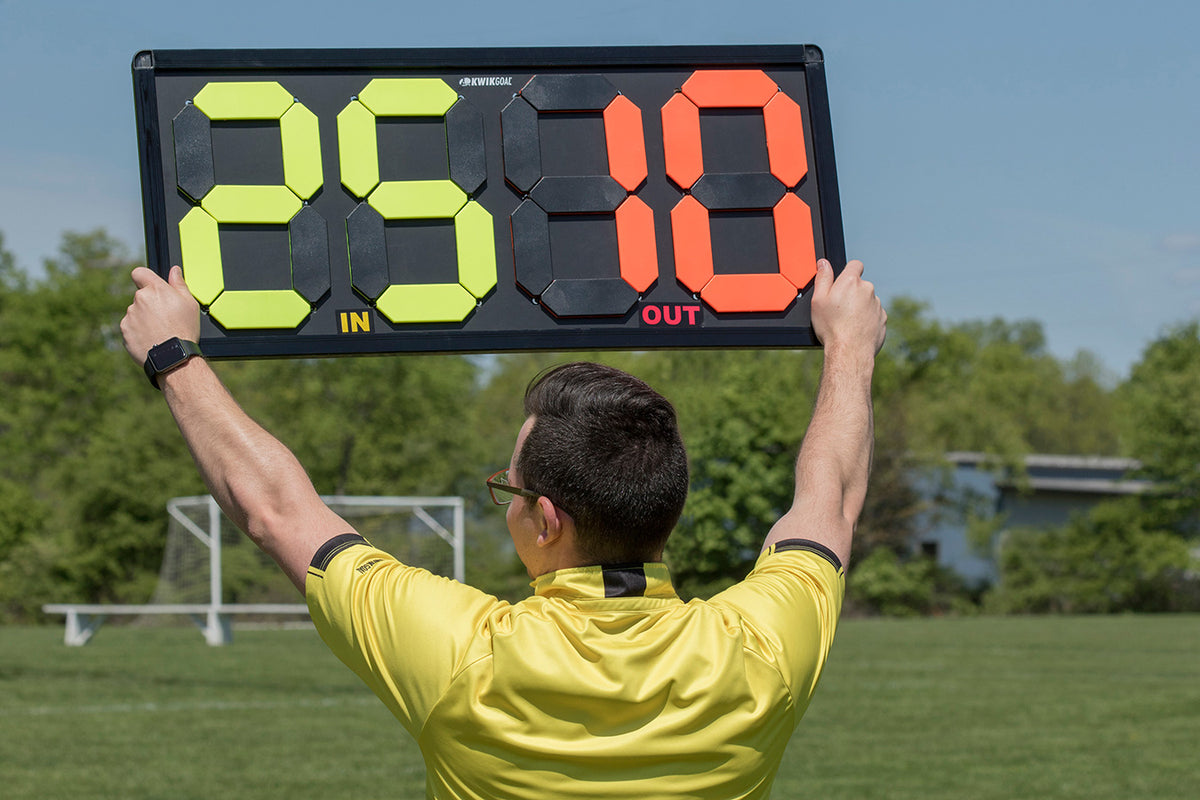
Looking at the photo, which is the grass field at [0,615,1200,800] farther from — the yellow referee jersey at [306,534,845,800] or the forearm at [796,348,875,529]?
the yellow referee jersey at [306,534,845,800]

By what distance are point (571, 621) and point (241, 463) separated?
0.70 metres

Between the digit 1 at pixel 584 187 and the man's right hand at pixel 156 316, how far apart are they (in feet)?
2.38

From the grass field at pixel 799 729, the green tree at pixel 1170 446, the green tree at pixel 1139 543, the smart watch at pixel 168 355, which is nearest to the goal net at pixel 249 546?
the grass field at pixel 799 729

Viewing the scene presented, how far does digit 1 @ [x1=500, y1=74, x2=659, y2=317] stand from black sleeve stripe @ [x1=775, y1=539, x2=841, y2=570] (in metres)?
0.68

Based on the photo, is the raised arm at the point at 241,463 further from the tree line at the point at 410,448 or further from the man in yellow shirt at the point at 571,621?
the tree line at the point at 410,448

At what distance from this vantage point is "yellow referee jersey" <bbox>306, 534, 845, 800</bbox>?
2.03 meters

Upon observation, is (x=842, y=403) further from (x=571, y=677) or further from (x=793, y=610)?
(x=571, y=677)

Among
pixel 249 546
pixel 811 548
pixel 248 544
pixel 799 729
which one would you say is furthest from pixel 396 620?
pixel 249 546

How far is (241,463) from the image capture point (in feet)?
7.57

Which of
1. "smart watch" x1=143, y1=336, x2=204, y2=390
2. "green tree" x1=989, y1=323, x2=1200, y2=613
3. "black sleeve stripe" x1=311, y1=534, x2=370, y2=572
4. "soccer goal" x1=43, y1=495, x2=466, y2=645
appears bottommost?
"green tree" x1=989, y1=323, x2=1200, y2=613

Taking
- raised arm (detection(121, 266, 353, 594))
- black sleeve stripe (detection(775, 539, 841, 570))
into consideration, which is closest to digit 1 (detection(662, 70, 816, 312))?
black sleeve stripe (detection(775, 539, 841, 570))

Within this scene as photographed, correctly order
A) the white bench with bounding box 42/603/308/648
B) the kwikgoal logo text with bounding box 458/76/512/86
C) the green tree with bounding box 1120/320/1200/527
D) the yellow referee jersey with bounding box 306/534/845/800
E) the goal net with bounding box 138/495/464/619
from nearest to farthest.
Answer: the yellow referee jersey with bounding box 306/534/845/800
the kwikgoal logo text with bounding box 458/76/512/86
the white bench with bounding box 42/603/308/648
the goal net with bounding box 138/495/464/619
the green tree with bounding box 1120/320/1200/527

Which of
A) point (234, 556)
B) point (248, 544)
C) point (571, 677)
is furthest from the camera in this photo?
point (248, 544)

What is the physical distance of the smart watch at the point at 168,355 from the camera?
2.49 meters
